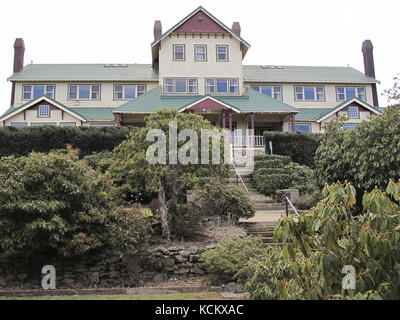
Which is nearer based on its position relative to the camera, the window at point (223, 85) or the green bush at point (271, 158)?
the green bush at point (271, 158)

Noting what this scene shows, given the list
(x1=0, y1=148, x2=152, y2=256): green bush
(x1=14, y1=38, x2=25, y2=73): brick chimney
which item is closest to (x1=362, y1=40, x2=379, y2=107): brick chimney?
(x1=0, y1=148, x2=152, y2=256): green bush

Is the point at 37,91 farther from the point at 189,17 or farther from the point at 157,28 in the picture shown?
the point at 189,17

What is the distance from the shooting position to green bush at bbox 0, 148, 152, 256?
9.09m

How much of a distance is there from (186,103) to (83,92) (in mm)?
9587

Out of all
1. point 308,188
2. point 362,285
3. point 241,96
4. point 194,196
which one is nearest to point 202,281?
point 194,196

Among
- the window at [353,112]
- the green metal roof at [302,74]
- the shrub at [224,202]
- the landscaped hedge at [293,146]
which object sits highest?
the green metal roof at [302,74]

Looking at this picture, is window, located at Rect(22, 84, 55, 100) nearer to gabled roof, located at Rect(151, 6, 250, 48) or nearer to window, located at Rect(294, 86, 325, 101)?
gabled roof, located at Rect(151, 6, 250, 48)

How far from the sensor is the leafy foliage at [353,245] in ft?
12.5

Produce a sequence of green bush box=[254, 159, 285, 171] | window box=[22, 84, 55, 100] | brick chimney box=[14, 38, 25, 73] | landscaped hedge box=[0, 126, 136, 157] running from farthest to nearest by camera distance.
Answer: brick chimney box=[14, 38, 25, 73], window box=[22, 84, 55, 100], landscaped hedge box=[0, 126, 136, 157], green bush box=[254, 159, 285, 171]

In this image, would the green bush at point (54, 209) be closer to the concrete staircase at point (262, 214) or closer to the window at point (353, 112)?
the concrete staircase at point (262, 214)

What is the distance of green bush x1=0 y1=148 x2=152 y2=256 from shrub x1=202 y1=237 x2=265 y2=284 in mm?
2042

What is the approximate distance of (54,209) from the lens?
30.0 feet

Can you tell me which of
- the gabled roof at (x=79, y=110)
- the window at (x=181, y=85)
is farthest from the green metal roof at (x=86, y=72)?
the gabled roof at (x=79, y=110)

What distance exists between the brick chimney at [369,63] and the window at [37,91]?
88.3 ft
